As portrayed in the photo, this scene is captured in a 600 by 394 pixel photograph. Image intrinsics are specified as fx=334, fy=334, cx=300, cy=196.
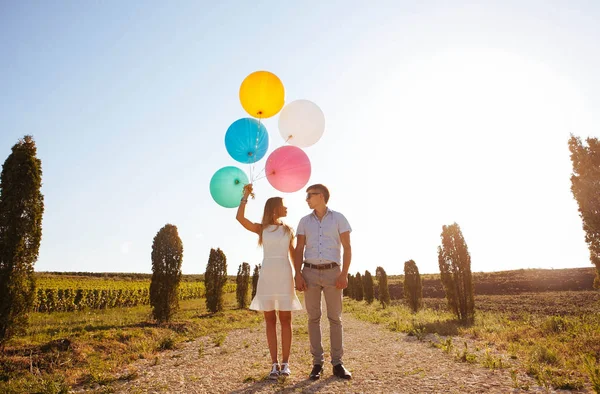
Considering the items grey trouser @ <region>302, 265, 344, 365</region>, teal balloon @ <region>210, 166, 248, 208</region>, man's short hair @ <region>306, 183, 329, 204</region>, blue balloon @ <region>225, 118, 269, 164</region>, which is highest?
blue balloon @ <region>225, 118, 269, 164</region>

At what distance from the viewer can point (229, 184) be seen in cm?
516

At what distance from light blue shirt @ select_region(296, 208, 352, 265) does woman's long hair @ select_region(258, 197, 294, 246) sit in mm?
230

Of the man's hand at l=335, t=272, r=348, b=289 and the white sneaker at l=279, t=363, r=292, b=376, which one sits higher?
the man's hand at l=335, t=272, r=348, b=289

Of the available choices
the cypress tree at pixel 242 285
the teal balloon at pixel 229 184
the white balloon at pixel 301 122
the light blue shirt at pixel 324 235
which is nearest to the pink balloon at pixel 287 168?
the white balloon at pixel 301 122

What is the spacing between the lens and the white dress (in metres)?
3.98

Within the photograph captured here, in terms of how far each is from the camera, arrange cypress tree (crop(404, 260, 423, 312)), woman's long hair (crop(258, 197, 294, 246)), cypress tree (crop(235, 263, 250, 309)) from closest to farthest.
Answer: woman's long hair (crop(258, 197, 294, 246)) → cypress tree (crop(404, 260, 423, 312)) → cypress tree (crop(235, 263, 250, 309))

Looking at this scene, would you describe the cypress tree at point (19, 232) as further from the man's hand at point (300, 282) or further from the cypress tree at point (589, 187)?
the cypress tree at point (589, 187)

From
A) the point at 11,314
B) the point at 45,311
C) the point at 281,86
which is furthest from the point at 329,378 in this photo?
the point at 45,311

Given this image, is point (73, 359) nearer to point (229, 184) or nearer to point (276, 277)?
point (229, 184)

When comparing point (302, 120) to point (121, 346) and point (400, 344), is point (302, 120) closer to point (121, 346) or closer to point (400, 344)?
point (400, 344)

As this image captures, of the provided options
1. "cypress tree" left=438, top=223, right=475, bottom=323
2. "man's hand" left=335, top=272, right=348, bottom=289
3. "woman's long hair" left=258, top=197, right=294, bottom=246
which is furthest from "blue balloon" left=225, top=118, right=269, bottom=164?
"cypress tree" left=438, top=223, right=475, bottom=323

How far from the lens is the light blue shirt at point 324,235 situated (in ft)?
13.5

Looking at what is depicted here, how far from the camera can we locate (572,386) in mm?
3500

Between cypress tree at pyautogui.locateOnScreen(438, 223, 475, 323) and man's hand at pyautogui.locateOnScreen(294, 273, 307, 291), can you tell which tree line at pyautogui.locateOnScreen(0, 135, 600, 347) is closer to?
cypress tree at pyautogui.locateOnScreen(438, 223, 475, 323)
